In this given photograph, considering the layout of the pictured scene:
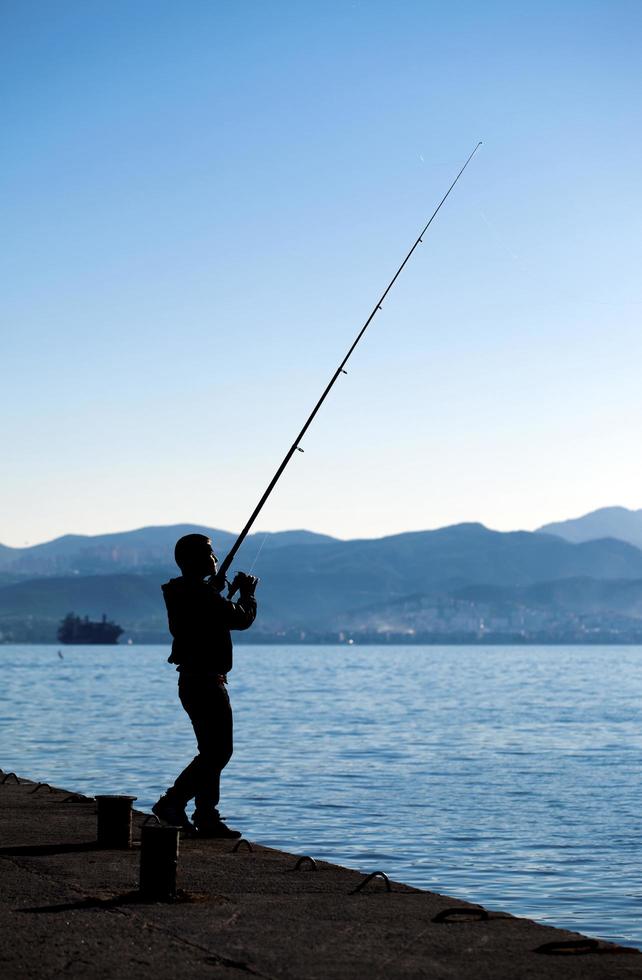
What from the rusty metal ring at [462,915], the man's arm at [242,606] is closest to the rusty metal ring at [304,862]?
the man's arm at [242,606]

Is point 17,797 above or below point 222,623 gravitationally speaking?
below

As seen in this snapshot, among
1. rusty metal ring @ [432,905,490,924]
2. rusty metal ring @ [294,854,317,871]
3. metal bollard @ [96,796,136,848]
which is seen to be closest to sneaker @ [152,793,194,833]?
metal bollard @ [96,796,136,848]

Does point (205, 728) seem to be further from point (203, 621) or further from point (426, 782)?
point (426, 782)

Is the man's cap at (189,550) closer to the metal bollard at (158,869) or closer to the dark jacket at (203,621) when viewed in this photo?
the dark jacket at (203,621)

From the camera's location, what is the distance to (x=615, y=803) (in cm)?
2133

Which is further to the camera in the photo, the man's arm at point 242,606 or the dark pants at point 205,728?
the dark pants at point 205,728

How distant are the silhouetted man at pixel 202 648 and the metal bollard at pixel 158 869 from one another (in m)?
1.91

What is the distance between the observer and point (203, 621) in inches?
364

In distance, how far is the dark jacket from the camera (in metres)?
9.16

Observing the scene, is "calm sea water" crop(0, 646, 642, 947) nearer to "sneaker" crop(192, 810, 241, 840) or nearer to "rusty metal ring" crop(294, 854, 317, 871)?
"sneaker" crop(192, 810, 241, 840)

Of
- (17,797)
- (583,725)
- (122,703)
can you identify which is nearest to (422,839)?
(17,797)

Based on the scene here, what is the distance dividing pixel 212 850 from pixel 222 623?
147 cm

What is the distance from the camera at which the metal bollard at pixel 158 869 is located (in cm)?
715

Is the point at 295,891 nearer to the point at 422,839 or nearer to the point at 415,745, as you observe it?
the point at 422,839
